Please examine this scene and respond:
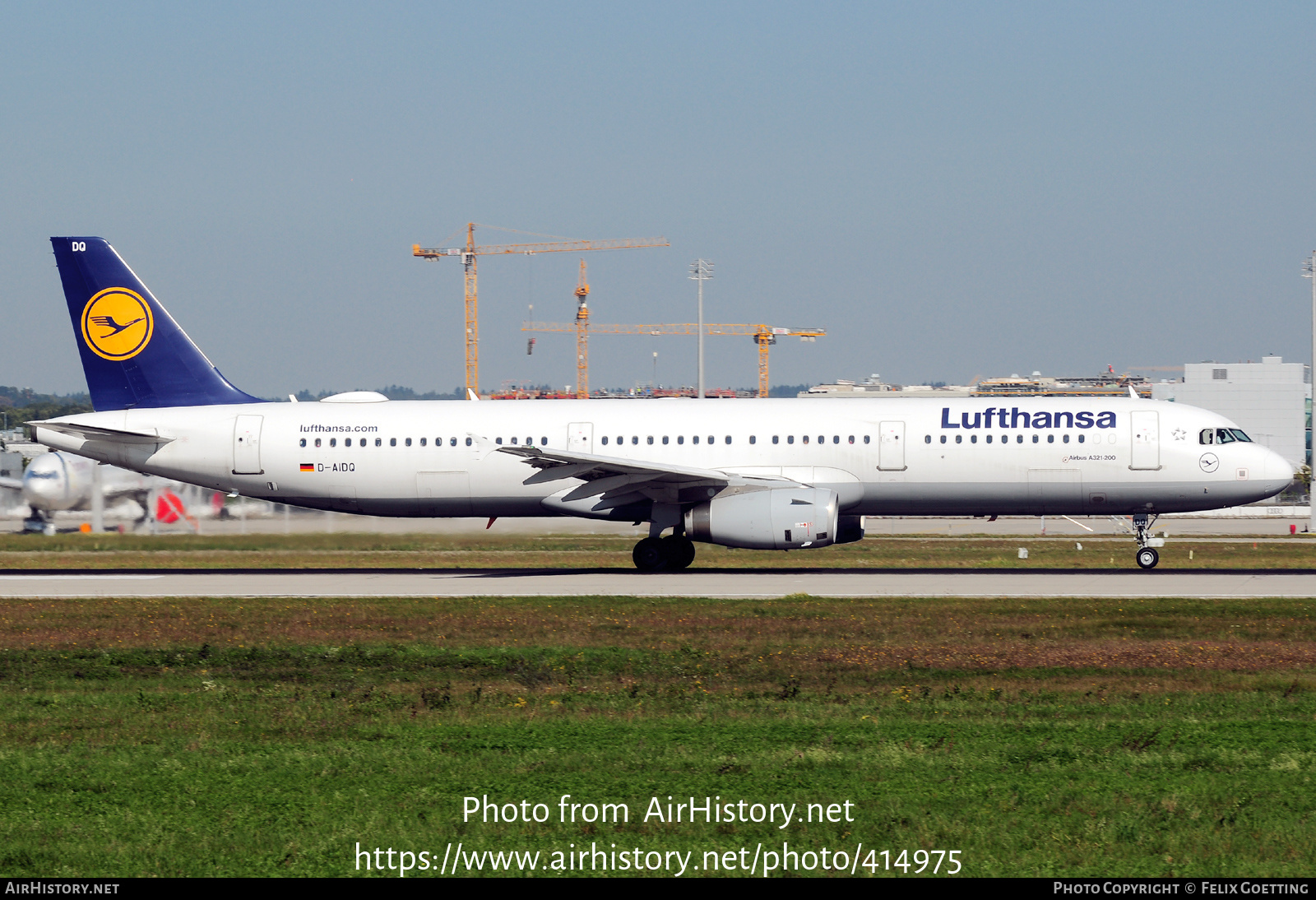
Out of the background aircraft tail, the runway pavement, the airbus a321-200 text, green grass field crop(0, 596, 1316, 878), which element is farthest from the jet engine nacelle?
the background aircraft tail

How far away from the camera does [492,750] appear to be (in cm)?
1180

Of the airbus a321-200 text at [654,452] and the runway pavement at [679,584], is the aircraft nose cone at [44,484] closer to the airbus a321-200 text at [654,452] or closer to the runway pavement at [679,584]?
the airbus a321-200 text at [654,452]

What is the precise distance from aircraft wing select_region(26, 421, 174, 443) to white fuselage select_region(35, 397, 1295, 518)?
0.16m

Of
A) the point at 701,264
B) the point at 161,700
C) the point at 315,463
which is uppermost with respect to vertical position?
the point at 701,264

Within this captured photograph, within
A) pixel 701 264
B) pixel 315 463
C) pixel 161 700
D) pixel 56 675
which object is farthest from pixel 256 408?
pixel 701 264

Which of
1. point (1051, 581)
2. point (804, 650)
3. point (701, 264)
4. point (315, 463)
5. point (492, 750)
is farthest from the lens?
point (701, 264)

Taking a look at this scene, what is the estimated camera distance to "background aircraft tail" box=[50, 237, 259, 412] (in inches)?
1330

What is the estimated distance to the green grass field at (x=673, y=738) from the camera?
885 centimetres

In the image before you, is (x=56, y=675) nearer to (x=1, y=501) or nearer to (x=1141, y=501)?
(x=1141, y=501)

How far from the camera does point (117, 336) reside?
3381cm

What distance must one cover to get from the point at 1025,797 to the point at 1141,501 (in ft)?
73.3

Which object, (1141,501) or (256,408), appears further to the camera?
(256,408)

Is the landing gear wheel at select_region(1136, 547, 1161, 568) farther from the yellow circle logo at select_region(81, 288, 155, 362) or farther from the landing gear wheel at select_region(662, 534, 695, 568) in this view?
the yellow circle logo at select_region(81, 288, 155, 362)

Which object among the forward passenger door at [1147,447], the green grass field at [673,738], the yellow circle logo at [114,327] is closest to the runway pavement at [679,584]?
the forward passenger door at [1147,447]
